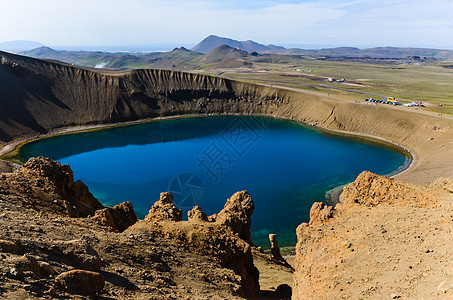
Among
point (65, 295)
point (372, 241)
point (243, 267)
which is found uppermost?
point (65, 295)

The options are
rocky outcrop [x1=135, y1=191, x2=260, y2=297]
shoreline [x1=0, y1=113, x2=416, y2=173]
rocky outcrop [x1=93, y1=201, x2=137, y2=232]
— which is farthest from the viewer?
shoreline [x1=0, y1=113, x2=416, y2=173]

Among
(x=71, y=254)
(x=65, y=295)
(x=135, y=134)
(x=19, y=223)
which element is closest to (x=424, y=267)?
(x=65, y=295)

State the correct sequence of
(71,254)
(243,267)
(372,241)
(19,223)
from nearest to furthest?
(71,254) < (19,223) < (372,241) < (243,267)

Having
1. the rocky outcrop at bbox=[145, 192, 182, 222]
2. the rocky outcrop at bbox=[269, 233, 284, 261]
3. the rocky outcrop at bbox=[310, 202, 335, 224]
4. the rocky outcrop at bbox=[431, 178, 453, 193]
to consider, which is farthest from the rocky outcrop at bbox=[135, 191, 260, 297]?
the rocky outcrop at bbox=[431, 178, 453, 193]

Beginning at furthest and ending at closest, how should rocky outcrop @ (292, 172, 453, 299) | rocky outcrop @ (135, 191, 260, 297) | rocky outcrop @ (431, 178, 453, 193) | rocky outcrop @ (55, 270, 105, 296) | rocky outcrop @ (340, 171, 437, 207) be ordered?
A: rocky outcrop @ (431, 178, 453, 193), rocky outcrop @ (340, 171, 437, 207), rocky outcrop @ (135, 191, 260, 297), rocky outcrop @ (292, 172, 453, 299), rocky outcrop @ (55, 270, 105, 296)

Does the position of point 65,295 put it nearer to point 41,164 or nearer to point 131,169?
point 41,164

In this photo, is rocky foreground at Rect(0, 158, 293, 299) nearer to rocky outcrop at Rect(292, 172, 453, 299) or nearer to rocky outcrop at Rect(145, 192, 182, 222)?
rocky outcrop at Rect(145, 192, 182, 222)

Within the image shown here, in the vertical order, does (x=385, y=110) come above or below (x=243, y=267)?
above
